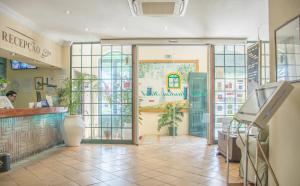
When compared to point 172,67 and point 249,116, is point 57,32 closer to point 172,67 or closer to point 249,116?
point 172,67

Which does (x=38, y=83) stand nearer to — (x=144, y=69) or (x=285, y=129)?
(x=144, y=69)

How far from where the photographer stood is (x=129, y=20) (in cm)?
540

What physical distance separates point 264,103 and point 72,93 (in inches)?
231

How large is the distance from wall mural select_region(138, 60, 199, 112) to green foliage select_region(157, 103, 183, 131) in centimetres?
16

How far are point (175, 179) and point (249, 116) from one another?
5.94 feet

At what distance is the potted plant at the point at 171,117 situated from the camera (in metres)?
8.22

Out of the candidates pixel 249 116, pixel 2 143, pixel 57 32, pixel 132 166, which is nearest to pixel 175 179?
pixel 132 166

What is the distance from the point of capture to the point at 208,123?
7176 mm

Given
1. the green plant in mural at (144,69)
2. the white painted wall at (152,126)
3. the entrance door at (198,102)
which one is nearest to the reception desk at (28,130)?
the green plant in mural at (144,69)

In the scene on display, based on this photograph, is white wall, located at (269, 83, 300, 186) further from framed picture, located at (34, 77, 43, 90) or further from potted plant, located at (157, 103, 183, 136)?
framed picture, located at (34, 77, 43, 90)

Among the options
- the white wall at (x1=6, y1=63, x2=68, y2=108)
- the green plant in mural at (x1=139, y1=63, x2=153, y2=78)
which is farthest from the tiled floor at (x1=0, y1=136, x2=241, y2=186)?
the green plant in mural at (x1=139, y1=63, x2=153, y2=78)

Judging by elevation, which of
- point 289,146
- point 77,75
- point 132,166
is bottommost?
point 132,166

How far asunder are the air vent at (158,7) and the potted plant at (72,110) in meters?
3.31

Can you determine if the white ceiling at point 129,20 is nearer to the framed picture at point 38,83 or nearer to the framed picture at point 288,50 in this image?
the framed picture at point 38,83
